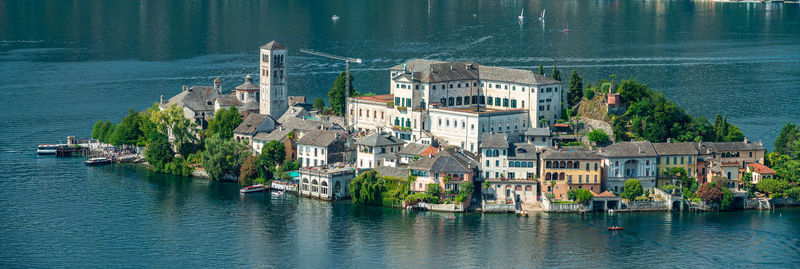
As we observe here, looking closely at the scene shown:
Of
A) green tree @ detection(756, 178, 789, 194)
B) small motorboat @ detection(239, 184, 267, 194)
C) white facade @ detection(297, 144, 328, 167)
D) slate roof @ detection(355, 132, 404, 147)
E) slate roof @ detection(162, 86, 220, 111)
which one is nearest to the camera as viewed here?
green tree @ detection(756, 178, 789, 194)

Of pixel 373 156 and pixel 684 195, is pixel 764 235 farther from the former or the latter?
pixel 373 156

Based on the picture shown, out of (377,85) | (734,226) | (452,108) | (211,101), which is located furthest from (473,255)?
(377,85)

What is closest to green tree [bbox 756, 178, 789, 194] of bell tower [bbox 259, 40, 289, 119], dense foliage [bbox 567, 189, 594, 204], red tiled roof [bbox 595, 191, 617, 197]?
red tiled roof [bbox 595, 191, 617, 197]

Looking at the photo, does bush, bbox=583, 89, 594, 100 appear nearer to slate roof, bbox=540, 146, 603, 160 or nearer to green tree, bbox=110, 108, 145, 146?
slate roof, bbox=540, 146, 603, 160

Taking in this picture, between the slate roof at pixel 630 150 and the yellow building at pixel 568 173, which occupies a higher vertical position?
the slate roof at pixel 630 150

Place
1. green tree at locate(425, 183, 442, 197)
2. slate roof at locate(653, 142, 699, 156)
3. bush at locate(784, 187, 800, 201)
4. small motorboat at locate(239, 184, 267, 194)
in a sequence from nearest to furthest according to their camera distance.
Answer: green tree at locate(425, 183, 442, 197), bush at locate(784, 187, 800, 201), slate roof at locate(653, 142, 699, 156), small motorboat at locate(239, 184, 267, 194)

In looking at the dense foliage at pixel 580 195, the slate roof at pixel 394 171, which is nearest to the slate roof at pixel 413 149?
the slate roof at pixel 394 171

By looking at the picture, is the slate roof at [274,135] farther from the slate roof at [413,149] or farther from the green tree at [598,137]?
the green tree at [598,137]

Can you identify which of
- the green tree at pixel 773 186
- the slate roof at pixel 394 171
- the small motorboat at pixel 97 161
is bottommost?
the green tree at pixel 773 186
